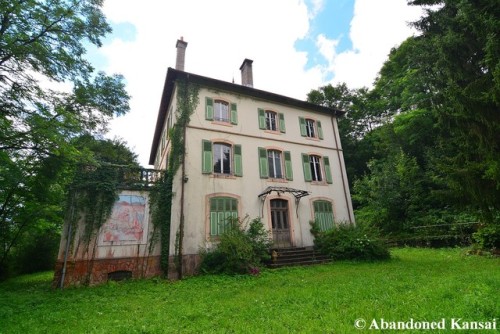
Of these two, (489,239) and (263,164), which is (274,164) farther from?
(489,239)

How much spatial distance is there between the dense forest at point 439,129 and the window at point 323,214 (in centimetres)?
168

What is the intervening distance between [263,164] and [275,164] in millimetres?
888

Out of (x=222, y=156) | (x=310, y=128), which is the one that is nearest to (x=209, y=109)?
(x=222, y=156)

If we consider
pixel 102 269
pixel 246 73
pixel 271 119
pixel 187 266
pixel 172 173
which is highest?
pixel 246 73

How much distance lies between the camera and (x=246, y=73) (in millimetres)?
15797

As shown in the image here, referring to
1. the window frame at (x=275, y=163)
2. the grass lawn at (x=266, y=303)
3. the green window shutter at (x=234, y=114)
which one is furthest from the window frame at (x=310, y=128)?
the grass lawn at (x=266, y=303)

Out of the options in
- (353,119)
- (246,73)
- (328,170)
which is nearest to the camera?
(328,170)

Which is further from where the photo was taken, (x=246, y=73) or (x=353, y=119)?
(x=353, y=119)

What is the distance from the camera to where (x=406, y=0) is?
375 inches

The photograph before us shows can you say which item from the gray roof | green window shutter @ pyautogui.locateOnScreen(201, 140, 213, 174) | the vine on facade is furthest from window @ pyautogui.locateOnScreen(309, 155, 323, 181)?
the vine on facade

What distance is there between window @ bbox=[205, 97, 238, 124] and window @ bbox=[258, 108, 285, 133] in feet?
5.06

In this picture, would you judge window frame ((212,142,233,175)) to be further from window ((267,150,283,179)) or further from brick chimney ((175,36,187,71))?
brick chimney ((175,36,187,71))

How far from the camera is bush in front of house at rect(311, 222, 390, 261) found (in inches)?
415

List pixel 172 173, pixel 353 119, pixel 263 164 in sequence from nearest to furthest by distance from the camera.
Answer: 1. pixel 172 173
2. pixel 263 164
3. pixel 353 119
